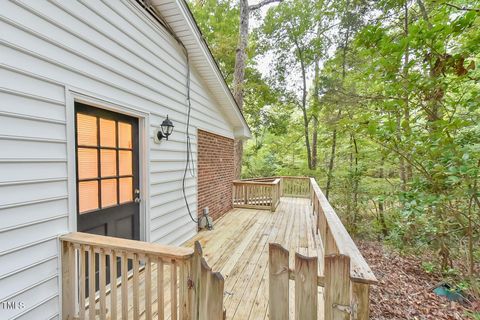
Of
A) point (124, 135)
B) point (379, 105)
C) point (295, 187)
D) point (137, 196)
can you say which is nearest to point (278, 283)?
point (137, 196)

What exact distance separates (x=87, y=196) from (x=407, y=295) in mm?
5258

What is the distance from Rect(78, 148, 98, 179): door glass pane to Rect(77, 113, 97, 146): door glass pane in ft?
0.27

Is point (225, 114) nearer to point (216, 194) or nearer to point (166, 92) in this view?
point (216, 194)

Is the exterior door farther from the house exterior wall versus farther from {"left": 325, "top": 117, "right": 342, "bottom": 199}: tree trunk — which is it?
{"left": 325, "top": 117, "right": 342, "bottom": 199}: tree trunk

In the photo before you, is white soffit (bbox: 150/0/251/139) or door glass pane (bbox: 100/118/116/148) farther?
white soffit (bbox: 150/0/251/139)

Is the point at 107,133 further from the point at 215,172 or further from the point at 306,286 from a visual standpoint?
the point at 215,172

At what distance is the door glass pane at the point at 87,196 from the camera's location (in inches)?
90.3

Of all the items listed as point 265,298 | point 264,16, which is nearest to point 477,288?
point 265,298

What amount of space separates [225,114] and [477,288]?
5.77 metres

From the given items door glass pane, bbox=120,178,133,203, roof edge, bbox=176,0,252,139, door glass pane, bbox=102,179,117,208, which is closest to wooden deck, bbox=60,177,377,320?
door glass pane, bbox=102,179,117,208

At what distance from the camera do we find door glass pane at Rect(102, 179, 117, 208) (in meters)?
2.57

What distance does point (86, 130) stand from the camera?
7.73ft

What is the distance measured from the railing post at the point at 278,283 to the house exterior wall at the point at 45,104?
6.11ft

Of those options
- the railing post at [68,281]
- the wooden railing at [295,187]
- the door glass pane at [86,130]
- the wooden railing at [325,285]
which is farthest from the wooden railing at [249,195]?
the wooden railing at [325,285]
